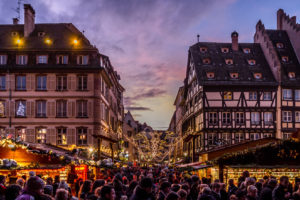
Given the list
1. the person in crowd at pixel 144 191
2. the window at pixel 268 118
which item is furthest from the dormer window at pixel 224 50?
the person in crowd at pixel 144 191

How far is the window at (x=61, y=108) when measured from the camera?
39.4m

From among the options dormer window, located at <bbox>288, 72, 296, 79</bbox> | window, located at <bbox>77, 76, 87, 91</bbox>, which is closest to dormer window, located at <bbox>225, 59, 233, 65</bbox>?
dormer window, located at <bbox>288, 72, 296, 79</bbox>

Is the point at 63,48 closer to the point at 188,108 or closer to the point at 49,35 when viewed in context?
the point at 49,35

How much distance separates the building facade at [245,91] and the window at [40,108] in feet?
46.1

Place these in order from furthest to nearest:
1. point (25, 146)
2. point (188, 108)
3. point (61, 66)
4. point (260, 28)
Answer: point (188, 108), point (260, 28), point (61, 66), point (25, 146)

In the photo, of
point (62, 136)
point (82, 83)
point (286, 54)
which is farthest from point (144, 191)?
point (286, 54)

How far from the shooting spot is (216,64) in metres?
46.6

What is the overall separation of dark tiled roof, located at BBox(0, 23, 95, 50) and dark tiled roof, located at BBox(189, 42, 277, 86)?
12.8 m

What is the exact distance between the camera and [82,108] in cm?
3947

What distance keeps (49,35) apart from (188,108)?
20.7 metres

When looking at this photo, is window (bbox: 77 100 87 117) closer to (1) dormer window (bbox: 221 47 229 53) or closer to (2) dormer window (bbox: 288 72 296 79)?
(1) dormer window (bbox: 221 47 229 53)

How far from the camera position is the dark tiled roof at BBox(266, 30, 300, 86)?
44.3 m

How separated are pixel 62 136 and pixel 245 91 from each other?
19.0 metres

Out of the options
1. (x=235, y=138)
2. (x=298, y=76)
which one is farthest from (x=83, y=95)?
(x=298, y=76)
